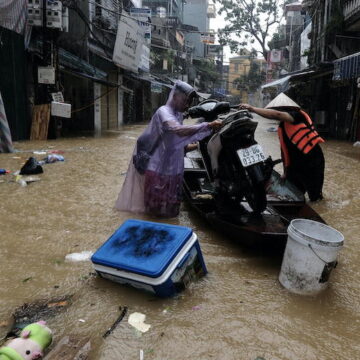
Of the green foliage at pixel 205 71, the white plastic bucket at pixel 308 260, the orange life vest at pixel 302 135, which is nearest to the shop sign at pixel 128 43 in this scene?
the orange life vest at pixel 302 135

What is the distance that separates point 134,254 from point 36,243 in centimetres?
138

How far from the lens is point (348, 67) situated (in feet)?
33.5

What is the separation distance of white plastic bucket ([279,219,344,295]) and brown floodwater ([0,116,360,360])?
8cm

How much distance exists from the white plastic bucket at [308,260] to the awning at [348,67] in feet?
28.4

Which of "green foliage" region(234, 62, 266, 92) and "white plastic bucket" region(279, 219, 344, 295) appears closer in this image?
"white plastic bucket" region(279, 219, 344, 295)

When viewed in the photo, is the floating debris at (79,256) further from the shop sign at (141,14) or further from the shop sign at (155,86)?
the shop sign at (155,86)

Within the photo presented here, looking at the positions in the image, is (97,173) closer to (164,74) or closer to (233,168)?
(233,168)

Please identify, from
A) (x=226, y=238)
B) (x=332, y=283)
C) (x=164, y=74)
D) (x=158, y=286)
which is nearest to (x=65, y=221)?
(x=226, y=238)

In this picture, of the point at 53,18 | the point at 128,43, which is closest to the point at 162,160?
the point at 53,18

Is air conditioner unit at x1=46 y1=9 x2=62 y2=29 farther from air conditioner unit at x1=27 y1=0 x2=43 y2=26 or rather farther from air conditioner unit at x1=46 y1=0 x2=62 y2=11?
air conditioner unit at x1=27 y1=0 x2=43 y2=26

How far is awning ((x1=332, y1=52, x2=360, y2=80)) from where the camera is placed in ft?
31.9

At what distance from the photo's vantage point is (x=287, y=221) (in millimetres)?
3205

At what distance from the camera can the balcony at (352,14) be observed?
1305cm

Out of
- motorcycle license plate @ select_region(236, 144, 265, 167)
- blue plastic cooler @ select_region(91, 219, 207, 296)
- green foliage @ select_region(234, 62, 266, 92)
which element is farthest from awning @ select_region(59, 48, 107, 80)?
green foliage @ select_region(234, 62, 266, 92)
